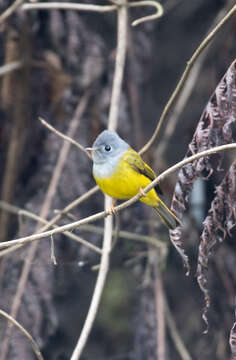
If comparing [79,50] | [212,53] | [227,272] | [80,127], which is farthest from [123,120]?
[212,53]

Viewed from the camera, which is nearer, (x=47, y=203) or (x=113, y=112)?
(x=113, y=112)

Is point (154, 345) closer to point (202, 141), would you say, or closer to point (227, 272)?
point (227, 272)

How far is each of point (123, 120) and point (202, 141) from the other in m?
1.78

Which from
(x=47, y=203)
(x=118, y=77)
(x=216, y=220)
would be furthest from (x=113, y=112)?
(x=216, y=220)

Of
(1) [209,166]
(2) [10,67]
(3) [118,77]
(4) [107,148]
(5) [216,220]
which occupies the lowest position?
(5) [216,220]

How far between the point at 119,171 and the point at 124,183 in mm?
83

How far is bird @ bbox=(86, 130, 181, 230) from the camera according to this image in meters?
3.27

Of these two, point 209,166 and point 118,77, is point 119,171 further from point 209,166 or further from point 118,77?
point 209,166

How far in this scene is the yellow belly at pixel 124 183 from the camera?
3264 mm

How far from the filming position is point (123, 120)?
4.04 m

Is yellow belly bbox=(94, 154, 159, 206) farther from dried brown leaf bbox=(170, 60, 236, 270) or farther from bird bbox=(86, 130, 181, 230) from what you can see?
dried brown leaf bbox=(170, 60, 236, 270)

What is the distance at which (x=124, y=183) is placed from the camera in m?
3.33

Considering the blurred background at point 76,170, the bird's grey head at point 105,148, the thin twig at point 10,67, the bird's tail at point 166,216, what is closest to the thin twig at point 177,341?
the blurred background at point 76,170

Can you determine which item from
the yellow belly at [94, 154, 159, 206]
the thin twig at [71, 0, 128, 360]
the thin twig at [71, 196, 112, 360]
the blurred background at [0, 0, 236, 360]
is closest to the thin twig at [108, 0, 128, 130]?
the thin twig at [71, 0, 128, 360]
